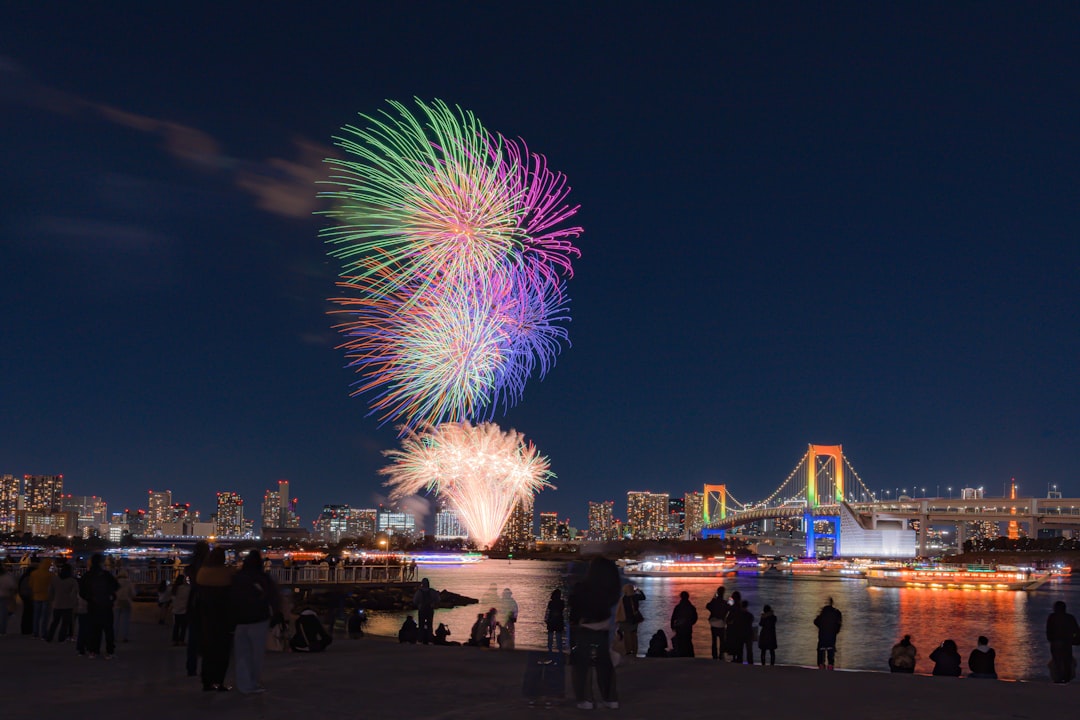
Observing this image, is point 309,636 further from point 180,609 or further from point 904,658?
point 904,658

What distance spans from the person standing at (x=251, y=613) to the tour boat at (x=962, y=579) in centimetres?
9747

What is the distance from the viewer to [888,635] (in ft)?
150

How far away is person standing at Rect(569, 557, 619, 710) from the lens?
9914mm

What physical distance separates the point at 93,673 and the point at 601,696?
640 cm

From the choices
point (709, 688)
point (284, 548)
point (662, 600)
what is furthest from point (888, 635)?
point (284, 548)

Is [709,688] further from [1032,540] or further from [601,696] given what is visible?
[1032,540]

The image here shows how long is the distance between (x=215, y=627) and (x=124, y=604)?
700cm

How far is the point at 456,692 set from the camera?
36.7 ft

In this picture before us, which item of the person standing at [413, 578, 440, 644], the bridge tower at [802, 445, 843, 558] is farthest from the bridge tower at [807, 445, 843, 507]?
the person standing at [413, 578, 440, 644]

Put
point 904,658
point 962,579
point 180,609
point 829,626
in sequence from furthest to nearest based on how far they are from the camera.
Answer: point 962,579 → point 829,626 → point 904,658 → point 180,609

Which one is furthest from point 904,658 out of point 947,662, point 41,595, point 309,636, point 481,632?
point 41,595

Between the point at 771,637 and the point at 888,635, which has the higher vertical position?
the point at 771,637

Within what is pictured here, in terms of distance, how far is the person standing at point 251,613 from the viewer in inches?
396

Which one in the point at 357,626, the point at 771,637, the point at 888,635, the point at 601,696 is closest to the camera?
the point at 601,696
